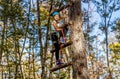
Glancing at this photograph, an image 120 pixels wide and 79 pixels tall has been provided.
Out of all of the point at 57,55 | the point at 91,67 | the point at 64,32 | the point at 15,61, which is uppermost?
the point at 64,32

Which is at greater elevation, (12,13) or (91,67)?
(12,13)

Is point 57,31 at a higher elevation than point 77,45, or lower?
higher

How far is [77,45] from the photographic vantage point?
4.96 meters

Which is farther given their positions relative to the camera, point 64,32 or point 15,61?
point 15,61

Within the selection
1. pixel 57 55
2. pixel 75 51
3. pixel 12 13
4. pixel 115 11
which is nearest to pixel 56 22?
pixel 57 55

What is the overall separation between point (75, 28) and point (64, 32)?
0.89 metres

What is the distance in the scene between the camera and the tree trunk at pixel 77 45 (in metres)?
4.80

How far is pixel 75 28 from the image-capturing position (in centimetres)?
506

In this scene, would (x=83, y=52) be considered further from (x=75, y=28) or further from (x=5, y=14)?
(x=5, y=14)

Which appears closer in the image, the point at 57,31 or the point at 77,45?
the point at 77,45

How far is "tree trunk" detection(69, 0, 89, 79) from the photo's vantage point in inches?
189

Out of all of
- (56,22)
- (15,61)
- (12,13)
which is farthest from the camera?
(15,61)

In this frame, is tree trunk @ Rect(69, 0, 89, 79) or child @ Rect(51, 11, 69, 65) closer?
tree trunk @ Rect(69, 0, 89, 79)

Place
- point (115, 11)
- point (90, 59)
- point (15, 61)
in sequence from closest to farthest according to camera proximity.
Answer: point (15, 61)
point (115, 11)
point (90, 59)
